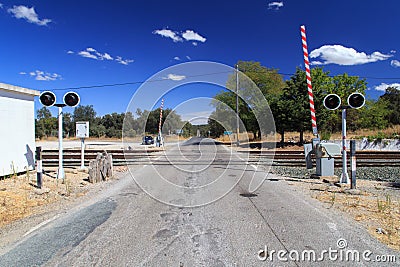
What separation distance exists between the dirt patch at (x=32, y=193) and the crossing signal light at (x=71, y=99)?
2.65 m

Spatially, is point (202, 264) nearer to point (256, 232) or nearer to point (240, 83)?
point (256, 232)

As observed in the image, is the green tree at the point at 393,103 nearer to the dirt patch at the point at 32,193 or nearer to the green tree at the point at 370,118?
the green tree at the point at 370,118

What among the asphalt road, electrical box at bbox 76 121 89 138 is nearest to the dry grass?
the asphalt road

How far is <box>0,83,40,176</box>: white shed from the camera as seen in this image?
9211 millimetres

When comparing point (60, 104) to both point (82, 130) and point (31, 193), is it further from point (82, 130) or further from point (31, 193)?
point (31, 193)

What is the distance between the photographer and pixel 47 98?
9.34 m

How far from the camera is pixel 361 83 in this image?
150 feet

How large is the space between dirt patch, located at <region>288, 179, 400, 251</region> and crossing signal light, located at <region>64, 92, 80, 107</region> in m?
8.02

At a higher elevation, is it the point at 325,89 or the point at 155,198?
the point at 325,89

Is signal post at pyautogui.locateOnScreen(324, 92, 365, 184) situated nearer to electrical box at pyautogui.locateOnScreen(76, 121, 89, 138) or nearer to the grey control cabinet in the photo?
the grey control cabinet

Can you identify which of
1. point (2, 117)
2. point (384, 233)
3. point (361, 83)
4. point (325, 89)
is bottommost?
point (384, 233)

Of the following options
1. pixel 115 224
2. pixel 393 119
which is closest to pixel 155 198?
pixel 115 224

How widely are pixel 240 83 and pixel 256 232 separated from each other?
31.7 m

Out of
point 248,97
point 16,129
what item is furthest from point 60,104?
point 248,97
